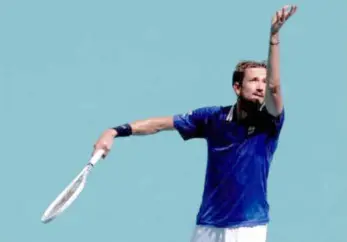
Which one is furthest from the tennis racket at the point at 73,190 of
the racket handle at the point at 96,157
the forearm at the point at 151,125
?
the forearm at the point at 151,125

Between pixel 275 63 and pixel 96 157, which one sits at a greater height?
pixel 275 63

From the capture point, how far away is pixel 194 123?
95.0 feet

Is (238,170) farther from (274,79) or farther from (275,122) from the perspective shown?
(274,79)

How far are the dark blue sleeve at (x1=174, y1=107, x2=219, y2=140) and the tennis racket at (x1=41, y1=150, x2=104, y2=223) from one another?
74.9 inches

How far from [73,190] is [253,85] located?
3.05 meters

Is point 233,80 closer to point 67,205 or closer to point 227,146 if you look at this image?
point 227,146

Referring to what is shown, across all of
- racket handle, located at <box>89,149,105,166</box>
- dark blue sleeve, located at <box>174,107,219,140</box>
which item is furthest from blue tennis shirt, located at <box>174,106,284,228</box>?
racket handle, located at <box>89,149,105,166</box>

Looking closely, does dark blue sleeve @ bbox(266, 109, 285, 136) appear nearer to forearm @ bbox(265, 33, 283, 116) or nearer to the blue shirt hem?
forearm @ bbox(265, 33, 283, 116)

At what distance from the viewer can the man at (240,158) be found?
2803 cm

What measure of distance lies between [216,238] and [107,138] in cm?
216

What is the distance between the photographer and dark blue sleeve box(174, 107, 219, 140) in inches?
1136

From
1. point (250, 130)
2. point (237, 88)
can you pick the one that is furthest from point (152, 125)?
point (250, 130)

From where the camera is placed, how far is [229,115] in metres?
28.5

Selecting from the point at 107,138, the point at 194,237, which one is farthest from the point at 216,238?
the point at 107,138
